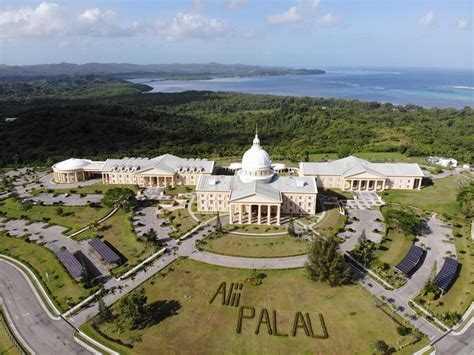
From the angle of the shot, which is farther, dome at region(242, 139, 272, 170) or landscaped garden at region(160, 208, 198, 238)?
dome at region(242, 139, 272, 170)

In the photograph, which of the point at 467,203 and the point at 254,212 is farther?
the point at 254,212

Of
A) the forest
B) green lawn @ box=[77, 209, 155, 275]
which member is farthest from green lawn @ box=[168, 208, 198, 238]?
the forest

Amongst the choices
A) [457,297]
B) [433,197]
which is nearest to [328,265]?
[457,297]

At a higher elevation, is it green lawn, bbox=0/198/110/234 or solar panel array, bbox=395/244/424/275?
solar panel array, bbox=395/244/424/275

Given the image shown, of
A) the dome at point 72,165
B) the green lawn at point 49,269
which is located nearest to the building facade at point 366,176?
the green lawn at point 49,269

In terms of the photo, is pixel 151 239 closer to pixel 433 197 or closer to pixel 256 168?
pixel 256 168

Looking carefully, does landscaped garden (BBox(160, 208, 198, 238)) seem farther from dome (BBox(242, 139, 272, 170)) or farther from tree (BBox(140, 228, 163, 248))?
dome (BBox(242, 139, 272, 170))

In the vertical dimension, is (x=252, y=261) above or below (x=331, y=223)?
below
